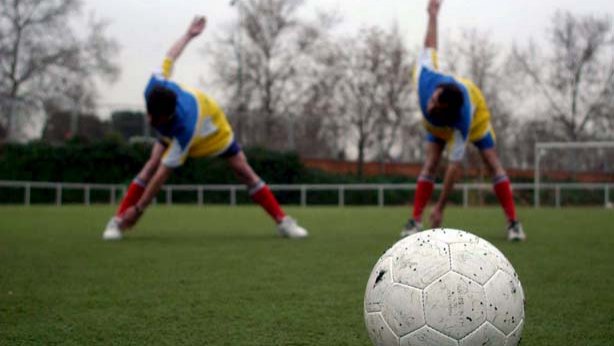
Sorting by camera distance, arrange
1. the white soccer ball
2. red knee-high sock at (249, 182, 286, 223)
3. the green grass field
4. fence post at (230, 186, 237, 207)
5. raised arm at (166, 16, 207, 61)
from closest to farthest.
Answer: the white soccer ball, the green grass field, raised arm at (166, 16, 207, 61), red knee-high sock at (249, 182, 286, 223), fence post at (230, 186, 237, 207)

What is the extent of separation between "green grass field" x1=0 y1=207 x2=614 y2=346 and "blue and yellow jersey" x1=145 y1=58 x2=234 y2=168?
104cm

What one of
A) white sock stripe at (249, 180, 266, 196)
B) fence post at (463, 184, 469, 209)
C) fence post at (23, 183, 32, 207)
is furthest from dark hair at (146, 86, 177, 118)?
fence post at (23, 183, 32, 207)

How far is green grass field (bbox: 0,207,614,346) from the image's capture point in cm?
307

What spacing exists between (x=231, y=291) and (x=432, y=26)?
4.46 m

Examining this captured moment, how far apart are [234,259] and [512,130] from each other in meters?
29.8

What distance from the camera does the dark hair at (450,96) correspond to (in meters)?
6.90

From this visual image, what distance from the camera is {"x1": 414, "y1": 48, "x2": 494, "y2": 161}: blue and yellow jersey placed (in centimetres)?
725

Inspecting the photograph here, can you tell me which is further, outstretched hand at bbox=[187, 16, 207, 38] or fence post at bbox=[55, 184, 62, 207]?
fence post at bbox=[55, 184, 62, 207]

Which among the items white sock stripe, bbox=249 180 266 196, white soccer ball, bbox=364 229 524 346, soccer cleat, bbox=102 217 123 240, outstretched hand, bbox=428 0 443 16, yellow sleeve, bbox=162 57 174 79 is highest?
outstretched hand, bbox=428 0 443 16

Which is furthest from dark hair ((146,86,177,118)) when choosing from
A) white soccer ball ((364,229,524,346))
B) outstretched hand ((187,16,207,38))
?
white soccer ball ((364,229,524,346))

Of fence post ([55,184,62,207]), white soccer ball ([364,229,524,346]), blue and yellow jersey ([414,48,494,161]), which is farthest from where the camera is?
fence post ([55,184,62,207])

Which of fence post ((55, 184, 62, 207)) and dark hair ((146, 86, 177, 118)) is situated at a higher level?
dark hair ((146, 86, 177, 118))

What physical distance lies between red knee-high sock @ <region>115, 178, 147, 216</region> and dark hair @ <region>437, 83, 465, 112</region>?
3.56 metres

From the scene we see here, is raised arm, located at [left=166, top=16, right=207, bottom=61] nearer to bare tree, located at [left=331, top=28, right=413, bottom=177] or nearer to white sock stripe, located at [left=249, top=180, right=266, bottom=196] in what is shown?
white sock stripe, located at [left=249, top=180, right=266, bottom=196]
